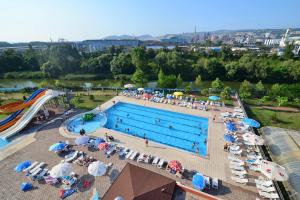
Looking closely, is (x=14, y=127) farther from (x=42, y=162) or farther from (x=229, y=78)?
(x=229, y=78)

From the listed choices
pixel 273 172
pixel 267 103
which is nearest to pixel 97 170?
pixel 273 172

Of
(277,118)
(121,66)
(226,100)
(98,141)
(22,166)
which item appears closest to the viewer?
(22,166)

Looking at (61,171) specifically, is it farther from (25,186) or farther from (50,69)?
(50,69)

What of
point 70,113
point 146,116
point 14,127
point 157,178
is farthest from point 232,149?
point 14,127

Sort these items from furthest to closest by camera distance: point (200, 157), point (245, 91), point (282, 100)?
point (245, 91), point (282, 100), point (200, 157)

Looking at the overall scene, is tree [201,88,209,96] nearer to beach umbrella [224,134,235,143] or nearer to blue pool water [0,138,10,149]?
beach umbrella [224,134,235,143]

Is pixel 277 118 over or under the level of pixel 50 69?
under

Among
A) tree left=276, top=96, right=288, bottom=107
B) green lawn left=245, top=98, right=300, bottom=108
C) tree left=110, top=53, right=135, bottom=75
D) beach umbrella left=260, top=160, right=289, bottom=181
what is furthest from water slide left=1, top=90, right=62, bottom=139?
tree left=276, top=96, right=288, bottom=107
